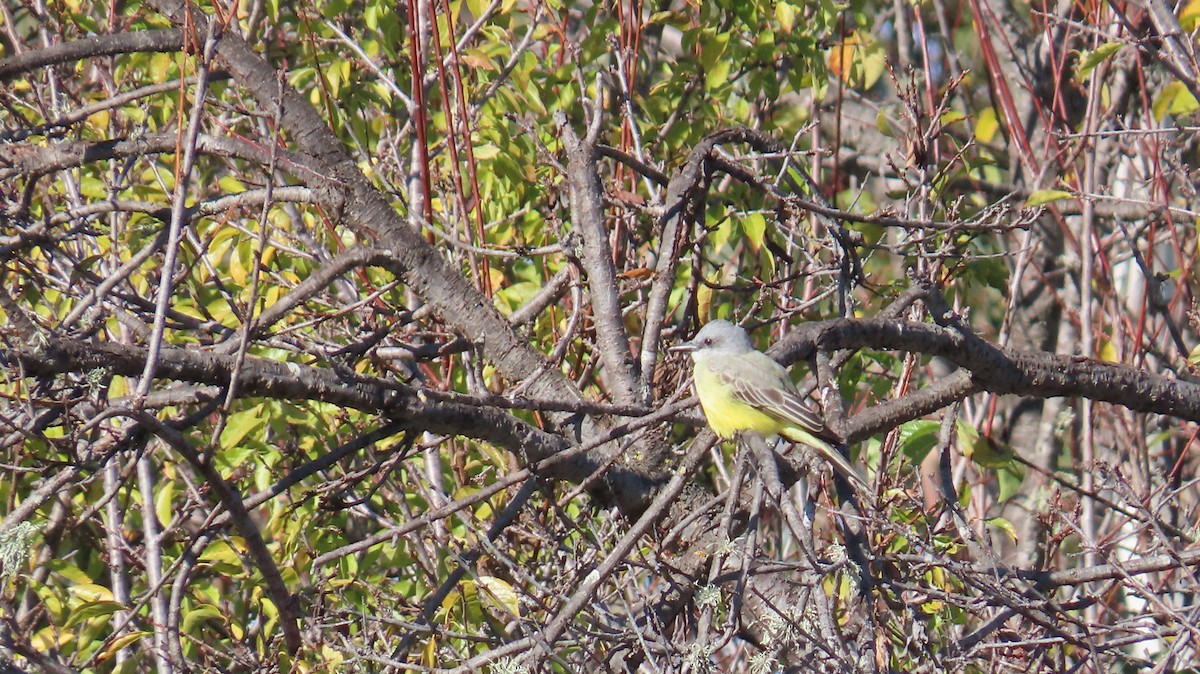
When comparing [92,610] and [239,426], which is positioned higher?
[239,426]

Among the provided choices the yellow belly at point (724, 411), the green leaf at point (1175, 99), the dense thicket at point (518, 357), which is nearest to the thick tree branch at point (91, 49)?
the dense thicket at point (518, 357)

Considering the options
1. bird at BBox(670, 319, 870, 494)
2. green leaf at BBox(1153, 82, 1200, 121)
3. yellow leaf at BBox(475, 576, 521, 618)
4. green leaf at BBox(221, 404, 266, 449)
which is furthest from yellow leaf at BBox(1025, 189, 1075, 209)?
green leaf at BBox(221, 404, 266, 449)

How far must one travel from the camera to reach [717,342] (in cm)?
446

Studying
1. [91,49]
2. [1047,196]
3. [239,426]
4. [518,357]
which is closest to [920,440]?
[1047,196]

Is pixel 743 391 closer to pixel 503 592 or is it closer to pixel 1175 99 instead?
pixel 503 592

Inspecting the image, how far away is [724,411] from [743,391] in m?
0.24

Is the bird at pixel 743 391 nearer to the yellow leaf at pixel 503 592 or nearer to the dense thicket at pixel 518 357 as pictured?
the dense thicket at pixel 518 357

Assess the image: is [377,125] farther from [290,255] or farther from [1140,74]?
[1140,74]

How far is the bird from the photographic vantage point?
13.2 feet

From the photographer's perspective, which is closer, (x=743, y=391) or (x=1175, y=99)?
(x=743, y=391)

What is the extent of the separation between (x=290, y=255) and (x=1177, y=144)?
16.5 ft

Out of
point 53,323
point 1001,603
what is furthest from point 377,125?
point 1001,603

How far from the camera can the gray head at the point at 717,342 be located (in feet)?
14.5

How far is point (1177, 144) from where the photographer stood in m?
7.03
